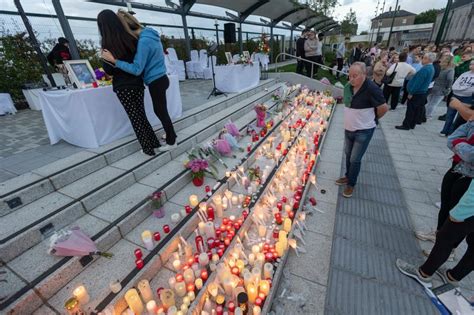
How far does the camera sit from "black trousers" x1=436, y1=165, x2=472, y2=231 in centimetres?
194

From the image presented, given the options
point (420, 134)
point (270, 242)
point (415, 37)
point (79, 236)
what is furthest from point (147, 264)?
point (415, 37)

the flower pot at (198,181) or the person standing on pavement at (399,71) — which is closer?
the flower pot at (198,181)

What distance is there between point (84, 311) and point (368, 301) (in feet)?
8.16

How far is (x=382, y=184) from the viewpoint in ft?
12.4

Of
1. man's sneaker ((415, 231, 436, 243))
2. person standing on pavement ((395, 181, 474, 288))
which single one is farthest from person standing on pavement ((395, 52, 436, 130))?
person standing on pavement ((395, 181, 474, 288))

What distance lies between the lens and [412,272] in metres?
2.21

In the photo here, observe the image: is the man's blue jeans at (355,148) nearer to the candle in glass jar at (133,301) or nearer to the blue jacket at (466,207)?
the blue jacket at (466,207)

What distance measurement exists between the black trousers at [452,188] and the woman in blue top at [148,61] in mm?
3583

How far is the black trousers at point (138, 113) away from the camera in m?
3.07

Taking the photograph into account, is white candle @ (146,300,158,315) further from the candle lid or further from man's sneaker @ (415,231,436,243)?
man's sneaker @ (415,231,436,243)

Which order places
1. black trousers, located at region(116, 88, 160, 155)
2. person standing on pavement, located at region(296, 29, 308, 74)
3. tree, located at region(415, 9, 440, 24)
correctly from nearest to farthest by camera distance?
black trousers, located at region(116, 88, 160, 155), person standing on pavement, located at region(296, 29, 308, 74), tree, located at region(415, 9, 440, 24)

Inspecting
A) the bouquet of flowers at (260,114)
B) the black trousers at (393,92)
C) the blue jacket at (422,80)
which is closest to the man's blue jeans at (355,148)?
the bouquet of flowers at (260,114)

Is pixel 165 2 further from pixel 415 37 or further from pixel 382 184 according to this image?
pixel 415 37

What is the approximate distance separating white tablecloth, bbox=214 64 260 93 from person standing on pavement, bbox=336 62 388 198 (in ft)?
15.7
